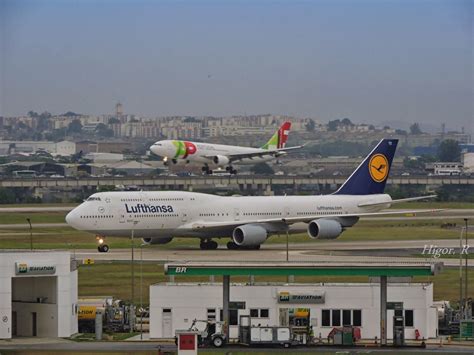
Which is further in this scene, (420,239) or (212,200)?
(420,239)

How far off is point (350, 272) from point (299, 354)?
496 centimetres

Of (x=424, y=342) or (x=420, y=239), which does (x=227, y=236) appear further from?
(x=424, y=342)

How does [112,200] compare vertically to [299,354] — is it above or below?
above

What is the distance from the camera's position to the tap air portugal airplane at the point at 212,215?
9856 cm

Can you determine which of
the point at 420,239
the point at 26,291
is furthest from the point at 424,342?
the point at 420,239

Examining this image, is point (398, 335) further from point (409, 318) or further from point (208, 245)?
point (208, 245)

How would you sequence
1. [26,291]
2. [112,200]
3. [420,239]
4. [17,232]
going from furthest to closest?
1. [17,232]
2. [420,239]
3. [112,200]
4. [26,291]

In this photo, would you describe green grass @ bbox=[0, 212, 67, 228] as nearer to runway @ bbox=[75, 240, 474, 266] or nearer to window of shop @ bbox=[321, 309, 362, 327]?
runway @ bbox=[75, 240, 474, 266]

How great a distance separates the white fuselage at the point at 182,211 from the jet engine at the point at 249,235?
1004 mm

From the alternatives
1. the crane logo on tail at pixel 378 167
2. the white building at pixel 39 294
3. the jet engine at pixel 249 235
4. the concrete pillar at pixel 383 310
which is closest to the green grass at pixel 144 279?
the white building at pixel 39 294

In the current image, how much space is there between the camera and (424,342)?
57.6 meters

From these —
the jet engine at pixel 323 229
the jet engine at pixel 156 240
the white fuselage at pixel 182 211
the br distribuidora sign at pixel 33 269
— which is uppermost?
the white fuselage at pixel 182 211

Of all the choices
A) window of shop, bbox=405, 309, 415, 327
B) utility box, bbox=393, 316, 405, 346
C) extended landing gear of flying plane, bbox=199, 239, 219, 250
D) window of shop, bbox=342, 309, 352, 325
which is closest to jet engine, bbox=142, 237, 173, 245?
extended landing gear of flying plane, bbox=199, 239, 219, 250

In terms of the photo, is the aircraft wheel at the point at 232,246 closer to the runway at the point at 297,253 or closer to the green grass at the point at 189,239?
the runway at the point at 297,253
